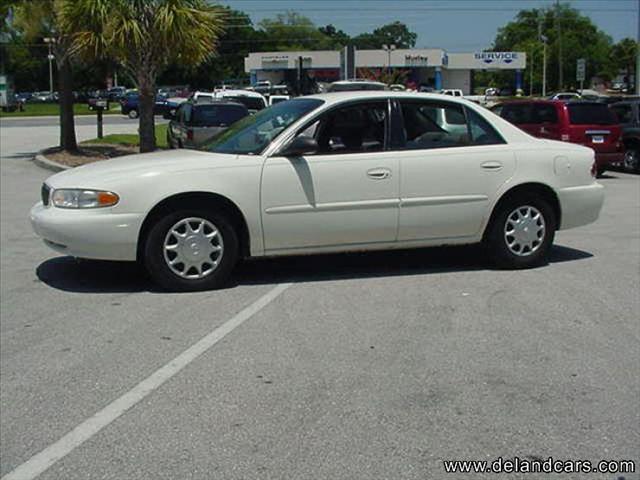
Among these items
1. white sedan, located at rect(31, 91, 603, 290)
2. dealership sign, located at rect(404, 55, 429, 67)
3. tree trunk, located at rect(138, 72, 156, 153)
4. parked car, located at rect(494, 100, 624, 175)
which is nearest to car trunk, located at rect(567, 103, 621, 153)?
parked car, located at rect(494, 100, 624, 175)

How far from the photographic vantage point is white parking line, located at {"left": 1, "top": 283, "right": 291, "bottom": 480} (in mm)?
3926

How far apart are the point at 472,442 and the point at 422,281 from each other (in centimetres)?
338

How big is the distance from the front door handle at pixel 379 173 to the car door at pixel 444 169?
13cm

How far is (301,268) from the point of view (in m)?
7.96

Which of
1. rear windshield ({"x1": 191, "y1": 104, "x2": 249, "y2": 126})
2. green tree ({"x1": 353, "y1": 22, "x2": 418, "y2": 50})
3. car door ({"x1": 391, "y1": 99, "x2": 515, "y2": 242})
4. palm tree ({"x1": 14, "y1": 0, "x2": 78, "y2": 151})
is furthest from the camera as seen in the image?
green tree ({"x1": 353, "y1": 22, "x2": 418, "y2": 50})

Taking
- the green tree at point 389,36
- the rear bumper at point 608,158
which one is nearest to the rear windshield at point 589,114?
the rear bumper at point 608,158

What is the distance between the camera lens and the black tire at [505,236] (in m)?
7.70

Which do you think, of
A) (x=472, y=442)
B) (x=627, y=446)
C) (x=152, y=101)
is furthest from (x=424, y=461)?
(x=152, y=101)

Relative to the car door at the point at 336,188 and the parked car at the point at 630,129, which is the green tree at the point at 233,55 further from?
the car door at the point at 336,188

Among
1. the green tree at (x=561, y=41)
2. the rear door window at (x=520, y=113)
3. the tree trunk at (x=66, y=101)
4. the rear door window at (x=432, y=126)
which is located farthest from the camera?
the green tree at (x=561, y=41)

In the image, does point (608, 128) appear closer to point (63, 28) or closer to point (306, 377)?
point (63, 28)

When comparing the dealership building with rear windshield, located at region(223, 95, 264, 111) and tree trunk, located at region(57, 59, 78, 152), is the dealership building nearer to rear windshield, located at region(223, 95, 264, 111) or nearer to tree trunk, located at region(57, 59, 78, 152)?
rear windshield, located at region(223, 95, 264, 111)

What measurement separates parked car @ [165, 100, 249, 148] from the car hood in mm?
10694

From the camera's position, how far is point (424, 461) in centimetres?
393
